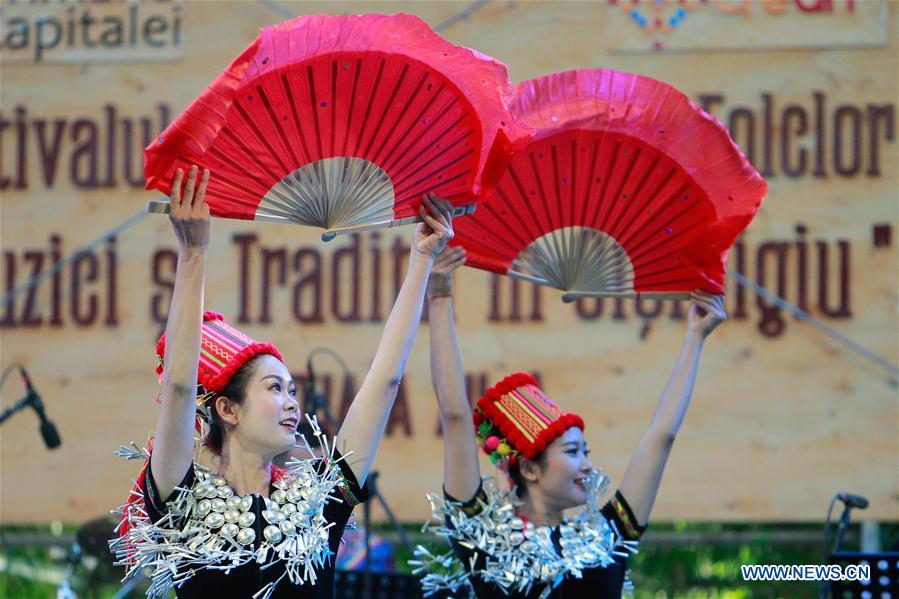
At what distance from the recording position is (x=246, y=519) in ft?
8.42

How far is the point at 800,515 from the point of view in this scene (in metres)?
5.03

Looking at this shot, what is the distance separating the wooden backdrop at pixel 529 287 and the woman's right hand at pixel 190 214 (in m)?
2.87

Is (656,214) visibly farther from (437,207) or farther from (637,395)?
(637,395)

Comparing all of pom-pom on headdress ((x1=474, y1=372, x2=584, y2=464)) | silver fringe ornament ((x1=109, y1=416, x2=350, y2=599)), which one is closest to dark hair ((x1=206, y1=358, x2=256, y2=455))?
silver fringe ornament ((x1=109, y1=416, x2=350, y2=599))

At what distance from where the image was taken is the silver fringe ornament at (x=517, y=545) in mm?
3244

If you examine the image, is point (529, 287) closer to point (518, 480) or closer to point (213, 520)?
point (518, 480)

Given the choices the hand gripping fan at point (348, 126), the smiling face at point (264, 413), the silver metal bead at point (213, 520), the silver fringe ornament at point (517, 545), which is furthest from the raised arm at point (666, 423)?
the silver metal bead at point (213, 520)

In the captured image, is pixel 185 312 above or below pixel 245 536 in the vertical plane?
above

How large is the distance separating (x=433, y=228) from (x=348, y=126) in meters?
0.30

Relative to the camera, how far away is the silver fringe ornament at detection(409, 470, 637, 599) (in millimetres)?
3244

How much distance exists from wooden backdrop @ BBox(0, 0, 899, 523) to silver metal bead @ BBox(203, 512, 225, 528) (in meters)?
2.63

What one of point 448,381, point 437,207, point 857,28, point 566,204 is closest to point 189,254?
point 437,207

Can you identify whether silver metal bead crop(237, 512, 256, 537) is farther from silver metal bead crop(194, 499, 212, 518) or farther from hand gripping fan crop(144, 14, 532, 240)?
hand gripping fan crop(144, 14, 532, 240)
